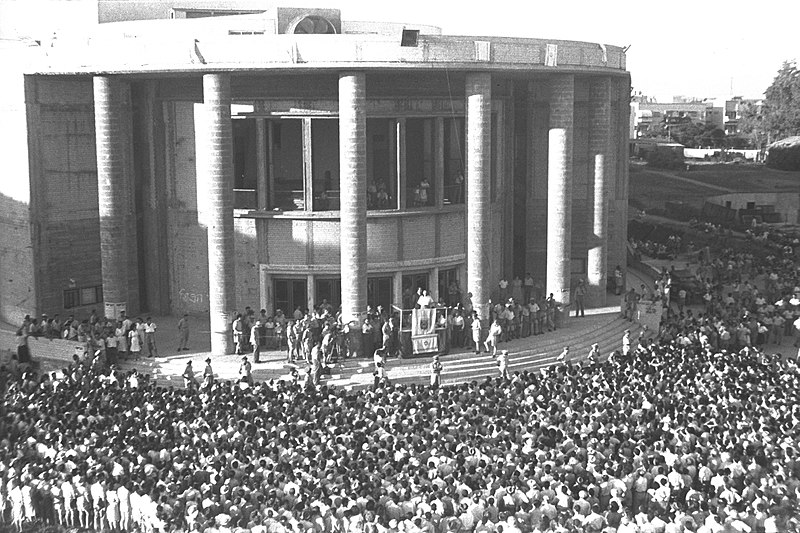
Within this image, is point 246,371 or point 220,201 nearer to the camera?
point 246,371

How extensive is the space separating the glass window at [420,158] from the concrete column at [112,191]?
1115 cm

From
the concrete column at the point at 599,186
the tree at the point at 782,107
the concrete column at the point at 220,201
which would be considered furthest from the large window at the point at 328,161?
the tree at the point at 782,107

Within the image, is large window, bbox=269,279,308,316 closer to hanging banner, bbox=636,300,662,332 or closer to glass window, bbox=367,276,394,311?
glass window, bbox=367,276,394,311

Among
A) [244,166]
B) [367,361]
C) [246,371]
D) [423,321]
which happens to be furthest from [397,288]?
[246,371]

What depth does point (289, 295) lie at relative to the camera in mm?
40625

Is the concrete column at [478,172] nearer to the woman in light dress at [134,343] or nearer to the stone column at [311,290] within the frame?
the stone column at [311,290]

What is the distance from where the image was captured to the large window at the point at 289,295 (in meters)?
40.4

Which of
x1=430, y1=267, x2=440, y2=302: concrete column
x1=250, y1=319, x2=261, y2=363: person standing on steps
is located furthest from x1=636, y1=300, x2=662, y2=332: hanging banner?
x1=250, y1=319, x2=261, y2=363: person standing on steps

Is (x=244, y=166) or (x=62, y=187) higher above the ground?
(x=244, y=166)

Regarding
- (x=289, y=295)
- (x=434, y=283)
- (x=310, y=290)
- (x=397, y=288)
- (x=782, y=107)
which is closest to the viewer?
(x=310, y=290)

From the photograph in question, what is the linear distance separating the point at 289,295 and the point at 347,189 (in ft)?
21.3

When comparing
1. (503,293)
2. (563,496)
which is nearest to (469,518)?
(563,496)

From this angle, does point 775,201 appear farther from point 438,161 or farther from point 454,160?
point 438,161

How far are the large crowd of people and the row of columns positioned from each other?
258 inches
